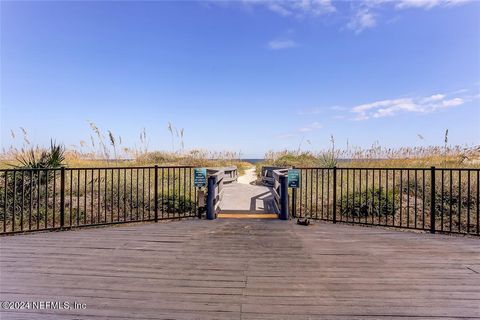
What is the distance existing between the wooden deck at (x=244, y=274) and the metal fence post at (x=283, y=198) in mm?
974

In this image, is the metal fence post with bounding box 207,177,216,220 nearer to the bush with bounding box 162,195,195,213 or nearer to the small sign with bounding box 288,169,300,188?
the bush with bounding box 162,195,195,213

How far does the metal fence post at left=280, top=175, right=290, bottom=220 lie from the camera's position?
534 centimetres

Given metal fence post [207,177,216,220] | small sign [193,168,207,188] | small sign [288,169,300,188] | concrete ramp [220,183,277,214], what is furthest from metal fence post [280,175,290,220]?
small sign [193,168,207,188]

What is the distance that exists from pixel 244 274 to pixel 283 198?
9.09 feet

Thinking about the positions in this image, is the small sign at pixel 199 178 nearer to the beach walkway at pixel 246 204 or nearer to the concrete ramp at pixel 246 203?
the beach walkway at pixel 246 204

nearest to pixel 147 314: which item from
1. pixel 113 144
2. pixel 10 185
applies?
pixel 10 185

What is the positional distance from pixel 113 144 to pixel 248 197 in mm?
5782

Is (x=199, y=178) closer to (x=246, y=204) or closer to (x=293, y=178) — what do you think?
(x=246, y=204)

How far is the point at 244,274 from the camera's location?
2848 millimetres

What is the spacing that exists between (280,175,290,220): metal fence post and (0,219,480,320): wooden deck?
97cm

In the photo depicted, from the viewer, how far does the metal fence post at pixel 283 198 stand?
5344 mm

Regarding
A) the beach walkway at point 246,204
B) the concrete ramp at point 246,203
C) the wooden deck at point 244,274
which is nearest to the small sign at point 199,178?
the beach walkway at point 246,204

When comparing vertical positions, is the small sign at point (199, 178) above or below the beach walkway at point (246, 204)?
above

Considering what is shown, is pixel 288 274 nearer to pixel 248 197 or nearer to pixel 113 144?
pixel 248 197
